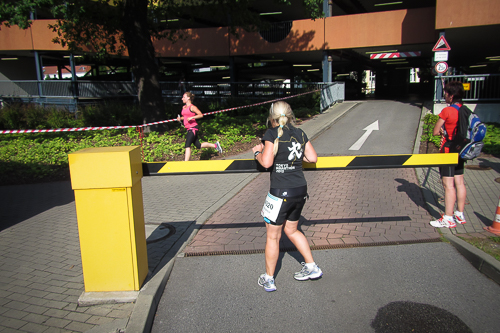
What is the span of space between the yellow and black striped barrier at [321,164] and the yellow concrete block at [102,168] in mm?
477

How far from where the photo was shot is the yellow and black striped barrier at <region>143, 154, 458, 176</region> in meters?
3.71

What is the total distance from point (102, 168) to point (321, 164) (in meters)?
2.13

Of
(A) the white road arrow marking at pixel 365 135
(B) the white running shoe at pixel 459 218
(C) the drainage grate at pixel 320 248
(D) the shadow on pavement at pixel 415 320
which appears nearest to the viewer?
(D) the shadow on pavement at pixel 415 320

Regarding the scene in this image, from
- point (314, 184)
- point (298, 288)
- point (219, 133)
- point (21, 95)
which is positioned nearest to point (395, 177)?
point (314, 184)

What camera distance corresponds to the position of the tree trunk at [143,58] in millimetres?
12398

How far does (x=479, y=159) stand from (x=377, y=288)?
7399mm

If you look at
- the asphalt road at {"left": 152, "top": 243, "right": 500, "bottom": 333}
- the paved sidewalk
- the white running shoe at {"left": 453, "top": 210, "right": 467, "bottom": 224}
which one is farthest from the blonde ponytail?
the white running shoe at {"left": 453, "top": 210, "right": 467, "bottom": 224}

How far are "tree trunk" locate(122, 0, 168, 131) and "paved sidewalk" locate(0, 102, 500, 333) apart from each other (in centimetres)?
503

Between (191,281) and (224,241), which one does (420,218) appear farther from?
(191,281)

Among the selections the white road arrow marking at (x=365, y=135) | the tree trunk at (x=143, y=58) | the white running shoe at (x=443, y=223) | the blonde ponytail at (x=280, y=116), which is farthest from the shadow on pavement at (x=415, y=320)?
the tree trunk at (x=143, y=58)

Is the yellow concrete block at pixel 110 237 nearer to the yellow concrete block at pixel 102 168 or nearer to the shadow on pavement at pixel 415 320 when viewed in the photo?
the yellow concrete block at pixel 102 168

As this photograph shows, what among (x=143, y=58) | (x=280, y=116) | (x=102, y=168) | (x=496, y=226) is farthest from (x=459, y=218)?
(x=143, y=58)

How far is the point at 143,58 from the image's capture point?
12.7 meters

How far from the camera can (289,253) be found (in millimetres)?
4441
